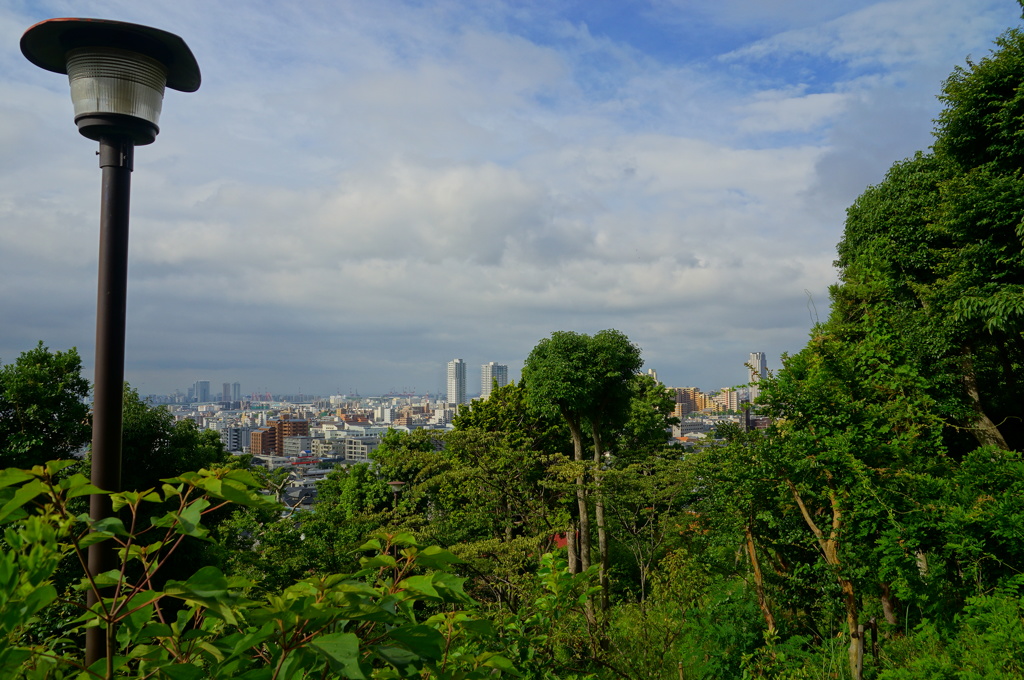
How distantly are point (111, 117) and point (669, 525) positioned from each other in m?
11.3

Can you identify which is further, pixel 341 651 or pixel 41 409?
pixel 41 409

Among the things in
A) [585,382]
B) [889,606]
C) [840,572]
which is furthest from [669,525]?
[840,572]

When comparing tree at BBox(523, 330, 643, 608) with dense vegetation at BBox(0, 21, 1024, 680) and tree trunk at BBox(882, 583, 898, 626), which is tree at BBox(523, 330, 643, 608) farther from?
tree trunk at BBox(882, 583, 898, 626)

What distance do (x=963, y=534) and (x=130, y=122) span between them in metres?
5.04

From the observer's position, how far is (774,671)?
426 centimetres

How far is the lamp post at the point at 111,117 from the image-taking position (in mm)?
2008

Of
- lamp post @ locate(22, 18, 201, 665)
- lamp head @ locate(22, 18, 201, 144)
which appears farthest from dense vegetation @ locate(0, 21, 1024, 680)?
lamp head @ locate(22, 18, 201, 144)

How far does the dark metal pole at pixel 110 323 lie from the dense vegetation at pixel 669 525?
397mm

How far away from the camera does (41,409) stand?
945 centimetres

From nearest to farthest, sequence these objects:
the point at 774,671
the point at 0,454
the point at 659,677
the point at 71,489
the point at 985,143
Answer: the point at 71,489 < the point at 774,671 < the point at 659,677 < the point at 0,454 < the point at 985,143

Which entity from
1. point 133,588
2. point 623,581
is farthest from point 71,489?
point 623,581

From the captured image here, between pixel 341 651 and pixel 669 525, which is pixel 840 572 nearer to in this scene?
pixel 341 651

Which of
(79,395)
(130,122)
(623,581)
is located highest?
(130,122)

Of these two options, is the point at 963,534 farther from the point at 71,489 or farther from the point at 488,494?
the point at 488,494
